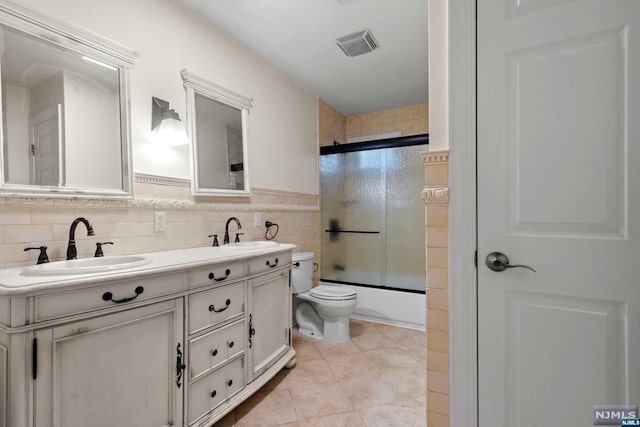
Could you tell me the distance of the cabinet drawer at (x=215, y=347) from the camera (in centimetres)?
133

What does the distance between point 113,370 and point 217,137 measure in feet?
5.10

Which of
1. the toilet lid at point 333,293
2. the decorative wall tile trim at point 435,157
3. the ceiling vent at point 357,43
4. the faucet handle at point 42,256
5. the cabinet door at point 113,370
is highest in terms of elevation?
the ceiling vent at point 357,43

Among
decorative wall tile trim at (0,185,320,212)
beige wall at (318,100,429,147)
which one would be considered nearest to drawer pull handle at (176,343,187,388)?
decorative wall tile trim at (0,185,320,212)

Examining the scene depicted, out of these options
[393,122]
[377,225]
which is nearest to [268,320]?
[377,225]

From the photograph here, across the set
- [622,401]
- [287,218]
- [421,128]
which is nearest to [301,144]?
[287,218]

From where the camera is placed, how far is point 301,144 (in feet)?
10.2

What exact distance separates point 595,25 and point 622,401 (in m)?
1.27

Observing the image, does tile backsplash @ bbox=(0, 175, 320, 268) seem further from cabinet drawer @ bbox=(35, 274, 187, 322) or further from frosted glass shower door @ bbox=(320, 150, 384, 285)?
frosted glass shower door @ bbox=(320, 150, 384, 285)

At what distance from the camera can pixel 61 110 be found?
4.43 ft

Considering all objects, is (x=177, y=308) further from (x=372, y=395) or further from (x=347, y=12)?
(x=347, y=12)

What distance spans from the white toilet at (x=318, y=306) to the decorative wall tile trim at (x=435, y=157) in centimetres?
154

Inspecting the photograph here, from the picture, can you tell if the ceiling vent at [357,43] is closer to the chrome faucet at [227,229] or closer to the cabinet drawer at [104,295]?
the chrome faucet at [227,229]
